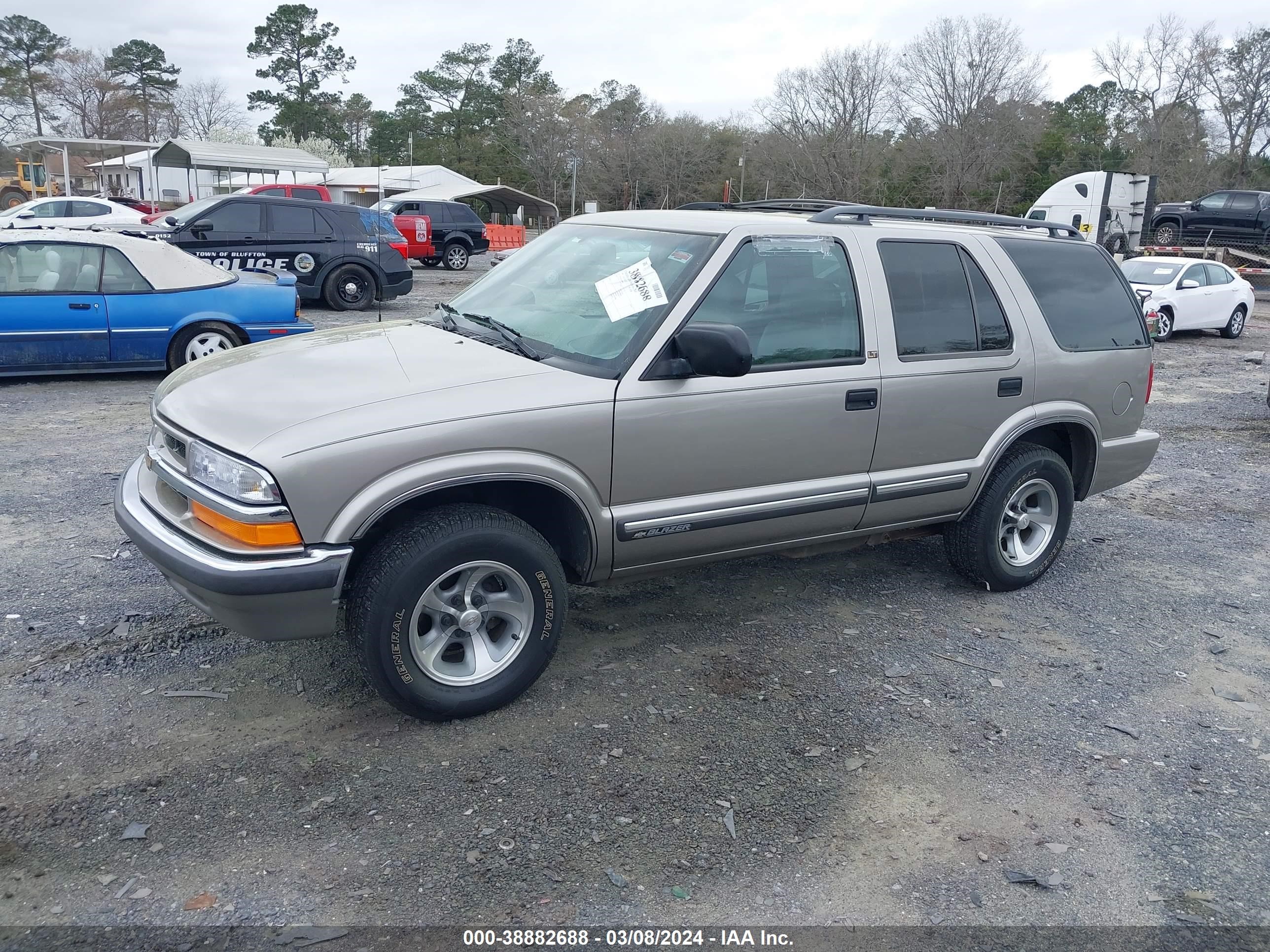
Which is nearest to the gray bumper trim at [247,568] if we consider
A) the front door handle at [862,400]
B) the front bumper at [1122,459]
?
the front door handle at [862,400]

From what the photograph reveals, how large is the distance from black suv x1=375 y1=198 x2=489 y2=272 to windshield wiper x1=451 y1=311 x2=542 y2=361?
21697 mm

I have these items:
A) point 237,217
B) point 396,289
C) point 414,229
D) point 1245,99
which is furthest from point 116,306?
point 1245,99

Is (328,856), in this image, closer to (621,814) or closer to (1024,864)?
(621,814)

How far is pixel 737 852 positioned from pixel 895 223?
309 centimetres

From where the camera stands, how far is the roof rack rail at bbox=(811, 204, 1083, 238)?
4594 millimetres

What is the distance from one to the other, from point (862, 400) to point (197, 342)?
7.15 meters

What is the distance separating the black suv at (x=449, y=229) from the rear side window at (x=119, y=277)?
16384 millimetres

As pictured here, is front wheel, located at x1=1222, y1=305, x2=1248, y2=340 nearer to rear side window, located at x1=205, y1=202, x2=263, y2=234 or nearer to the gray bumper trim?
rear side window, located at x1=205, y1=202, x2=263, y2=234

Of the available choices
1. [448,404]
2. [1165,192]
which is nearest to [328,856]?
[448,404]

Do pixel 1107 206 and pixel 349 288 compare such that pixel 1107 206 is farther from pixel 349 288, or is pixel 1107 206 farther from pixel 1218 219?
pixel 349 288

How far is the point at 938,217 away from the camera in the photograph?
16.5ft

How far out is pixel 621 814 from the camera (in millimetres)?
3232

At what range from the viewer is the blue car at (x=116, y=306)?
28.8 feet

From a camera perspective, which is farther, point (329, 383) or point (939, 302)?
point (939, 302)
